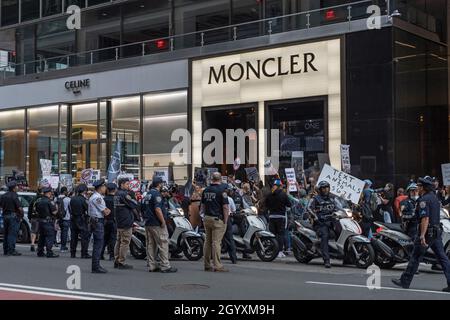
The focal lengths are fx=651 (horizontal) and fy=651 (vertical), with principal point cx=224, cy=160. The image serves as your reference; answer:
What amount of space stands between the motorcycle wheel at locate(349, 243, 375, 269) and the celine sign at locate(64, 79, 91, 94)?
2034cm

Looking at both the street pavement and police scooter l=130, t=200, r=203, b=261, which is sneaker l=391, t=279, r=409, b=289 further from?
police scooter l=130, t=200, r=203, b=261

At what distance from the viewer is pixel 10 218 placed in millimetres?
16188

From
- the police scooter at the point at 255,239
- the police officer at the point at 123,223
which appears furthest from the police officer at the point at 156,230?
the police scooter at the point at 255,239

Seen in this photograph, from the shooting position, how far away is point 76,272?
12273 mm

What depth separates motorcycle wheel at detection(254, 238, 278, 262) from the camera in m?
14.5

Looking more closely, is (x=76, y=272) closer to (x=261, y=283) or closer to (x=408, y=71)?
(x=261, y=283)

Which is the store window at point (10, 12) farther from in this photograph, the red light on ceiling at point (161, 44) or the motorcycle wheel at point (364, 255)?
the motorcycle wheel at point (364, 255)

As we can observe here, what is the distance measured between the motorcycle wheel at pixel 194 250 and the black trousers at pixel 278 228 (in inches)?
67.7

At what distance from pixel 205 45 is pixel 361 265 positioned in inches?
611

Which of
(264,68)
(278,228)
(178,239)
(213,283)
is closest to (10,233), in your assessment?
(178,239)

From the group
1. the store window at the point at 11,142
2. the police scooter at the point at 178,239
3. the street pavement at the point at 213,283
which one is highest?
the store window at the point at 11,142

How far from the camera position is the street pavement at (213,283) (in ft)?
31.4

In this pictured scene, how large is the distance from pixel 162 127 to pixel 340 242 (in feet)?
52.2

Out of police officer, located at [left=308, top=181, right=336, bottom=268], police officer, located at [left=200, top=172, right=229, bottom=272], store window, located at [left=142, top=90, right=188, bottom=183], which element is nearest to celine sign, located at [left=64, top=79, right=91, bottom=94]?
store window, located at [left=142, top=90, right=188, bottom=183]
